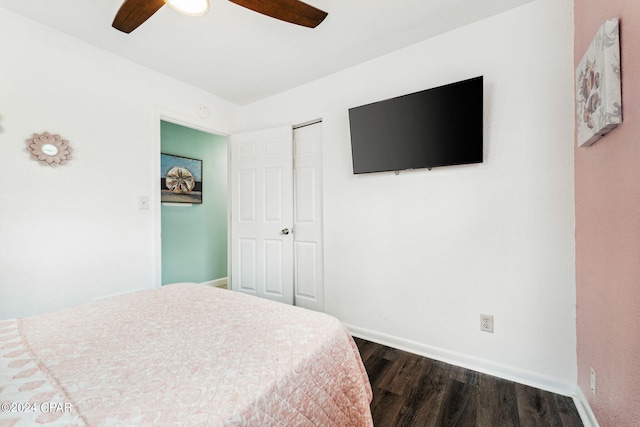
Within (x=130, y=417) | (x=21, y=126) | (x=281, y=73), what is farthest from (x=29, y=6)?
(x=130, y=417)

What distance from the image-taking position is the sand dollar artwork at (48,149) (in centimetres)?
177

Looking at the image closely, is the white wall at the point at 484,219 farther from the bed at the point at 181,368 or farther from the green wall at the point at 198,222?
the green wall at the point at 198,222

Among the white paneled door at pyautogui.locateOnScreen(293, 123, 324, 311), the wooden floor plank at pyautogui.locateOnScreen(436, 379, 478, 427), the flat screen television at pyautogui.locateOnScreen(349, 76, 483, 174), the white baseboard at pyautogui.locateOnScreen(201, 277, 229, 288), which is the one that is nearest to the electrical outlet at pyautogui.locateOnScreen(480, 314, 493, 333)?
the wooden floor plank at pyautogui.locateOnScreen(436, 379, 478, 427)

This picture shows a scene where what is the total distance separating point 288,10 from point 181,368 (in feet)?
5.38

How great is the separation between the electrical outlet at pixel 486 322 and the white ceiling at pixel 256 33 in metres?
2.04

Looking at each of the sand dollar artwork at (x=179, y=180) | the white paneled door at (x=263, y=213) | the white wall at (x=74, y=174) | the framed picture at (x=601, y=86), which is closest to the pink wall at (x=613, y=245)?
the framed picture at (x=601, y=86)

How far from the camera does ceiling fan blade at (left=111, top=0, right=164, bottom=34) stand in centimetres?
129

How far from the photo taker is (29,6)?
167 centimetres

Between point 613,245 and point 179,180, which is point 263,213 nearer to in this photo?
point 179,180

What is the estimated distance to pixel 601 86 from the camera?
42.7 inches

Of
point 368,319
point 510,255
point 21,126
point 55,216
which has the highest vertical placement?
point 21,126

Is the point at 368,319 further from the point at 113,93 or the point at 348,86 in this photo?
the point at 113,93

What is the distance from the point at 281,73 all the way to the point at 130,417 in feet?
8.60

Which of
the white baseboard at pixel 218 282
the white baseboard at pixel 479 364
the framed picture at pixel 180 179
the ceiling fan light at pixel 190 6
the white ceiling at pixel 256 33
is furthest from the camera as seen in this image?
the white baseboard at pixel 218 282
